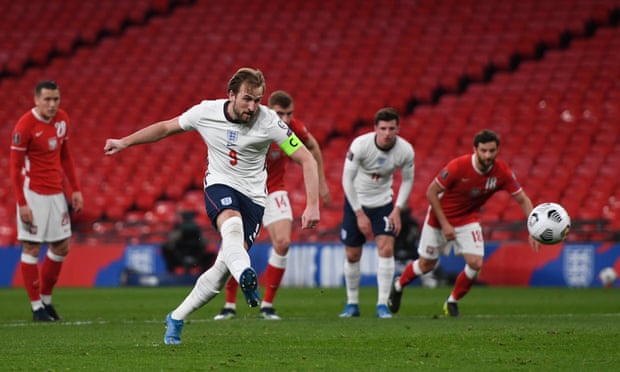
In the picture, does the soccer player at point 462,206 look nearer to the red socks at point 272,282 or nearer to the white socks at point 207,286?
the red socks at point 272,282

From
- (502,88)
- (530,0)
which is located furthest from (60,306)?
(530,0)

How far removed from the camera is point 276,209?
10.8 m

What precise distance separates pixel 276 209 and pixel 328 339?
116 inches

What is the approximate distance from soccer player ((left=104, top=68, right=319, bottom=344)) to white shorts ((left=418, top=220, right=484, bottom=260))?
3.95 meters

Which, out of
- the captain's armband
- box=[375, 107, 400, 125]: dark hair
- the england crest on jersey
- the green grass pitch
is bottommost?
the green grass pitch

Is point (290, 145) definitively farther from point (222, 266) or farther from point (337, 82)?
point (337, 82)

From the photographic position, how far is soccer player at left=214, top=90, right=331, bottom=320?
10562 mm

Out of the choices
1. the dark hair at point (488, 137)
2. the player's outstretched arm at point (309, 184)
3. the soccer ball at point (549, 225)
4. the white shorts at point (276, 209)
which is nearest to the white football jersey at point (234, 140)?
the player's outstretched arm at point (309, 184)

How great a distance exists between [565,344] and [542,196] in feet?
38.3

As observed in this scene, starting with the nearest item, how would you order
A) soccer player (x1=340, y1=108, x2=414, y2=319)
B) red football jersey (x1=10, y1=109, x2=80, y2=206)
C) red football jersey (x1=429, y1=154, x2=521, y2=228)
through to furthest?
red football jersey (x1=10, y1=109, x2=80, y2=206) → red football jersey (x1=429, y1=154, x2=521, y2=228) → soccer player (x1=340, y1=108, x2=414, y2=319)

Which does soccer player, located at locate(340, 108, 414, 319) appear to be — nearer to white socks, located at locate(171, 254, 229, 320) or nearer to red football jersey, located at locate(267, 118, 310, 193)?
red football jersey, located at locate(267, 118, 310, 193)

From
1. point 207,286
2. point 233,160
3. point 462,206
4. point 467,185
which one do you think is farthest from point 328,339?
point 462,206

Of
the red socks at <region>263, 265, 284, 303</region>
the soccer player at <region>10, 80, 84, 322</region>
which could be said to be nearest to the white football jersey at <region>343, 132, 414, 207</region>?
the red socks at <region>263, 265, 284, 303</region>

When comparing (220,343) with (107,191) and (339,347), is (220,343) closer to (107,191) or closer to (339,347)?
(339,347)
